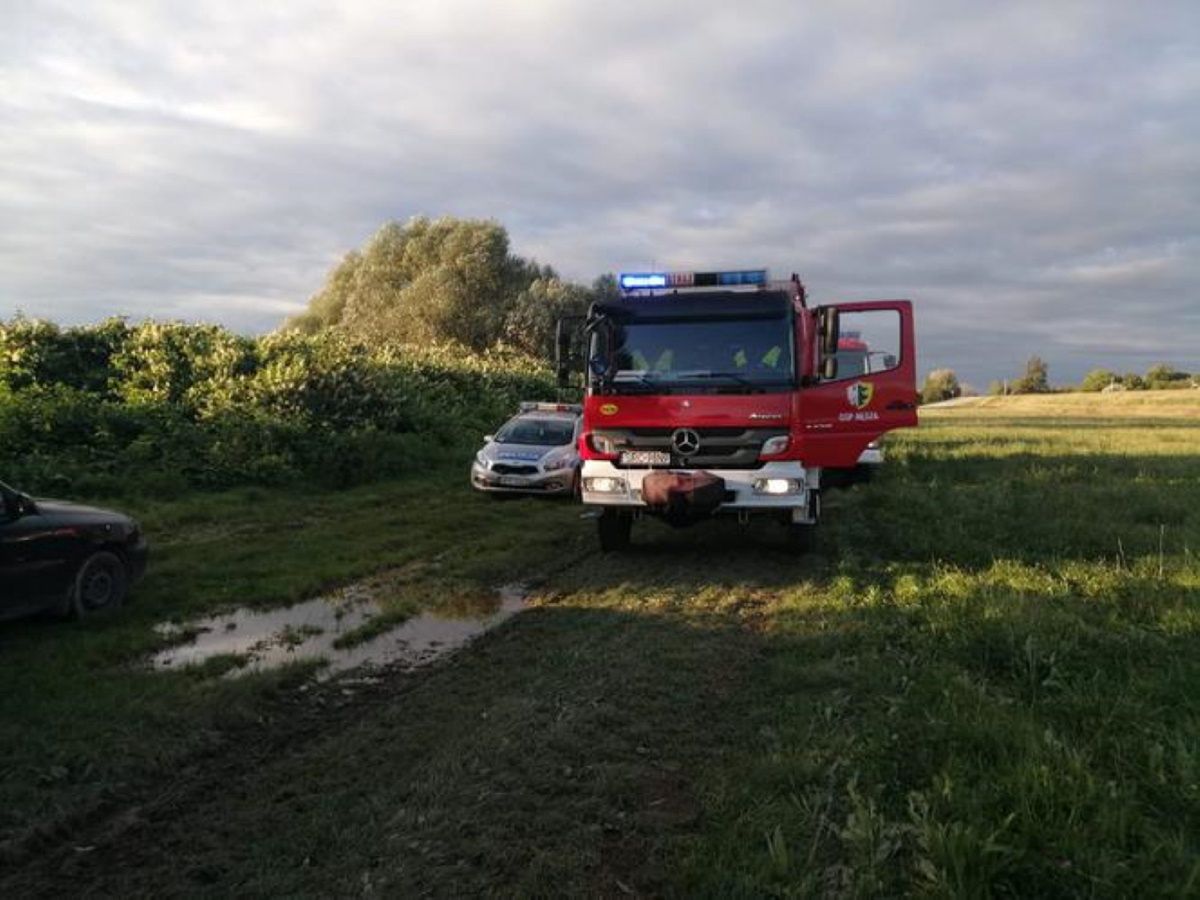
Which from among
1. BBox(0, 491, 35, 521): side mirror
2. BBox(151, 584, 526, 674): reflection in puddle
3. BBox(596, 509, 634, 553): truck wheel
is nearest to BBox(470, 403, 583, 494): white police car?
BBox(596, 509, 634, 553): truck wheel

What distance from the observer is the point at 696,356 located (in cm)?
992

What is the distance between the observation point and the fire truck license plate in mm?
9750

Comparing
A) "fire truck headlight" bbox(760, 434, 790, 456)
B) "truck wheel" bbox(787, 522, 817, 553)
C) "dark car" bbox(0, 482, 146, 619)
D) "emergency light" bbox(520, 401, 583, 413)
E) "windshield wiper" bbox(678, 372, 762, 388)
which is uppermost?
"windshield wiper" bbox(678, 372, 762, 388)

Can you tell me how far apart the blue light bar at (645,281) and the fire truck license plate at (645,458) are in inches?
78.3

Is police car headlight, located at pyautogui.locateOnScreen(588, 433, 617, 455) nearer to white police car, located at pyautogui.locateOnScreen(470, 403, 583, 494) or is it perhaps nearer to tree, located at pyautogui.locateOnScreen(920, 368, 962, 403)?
white police car, located at pyautogui.locateOnScreen(470, 403, 583, 494)

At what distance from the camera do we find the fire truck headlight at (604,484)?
9.95 m

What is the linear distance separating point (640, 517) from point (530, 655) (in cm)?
694

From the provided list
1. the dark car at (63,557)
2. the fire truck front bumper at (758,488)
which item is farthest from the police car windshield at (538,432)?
the dark car at (63,557)

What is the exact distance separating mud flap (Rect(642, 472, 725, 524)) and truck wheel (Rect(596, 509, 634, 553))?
1169 mm

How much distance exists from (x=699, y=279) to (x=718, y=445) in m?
2.02

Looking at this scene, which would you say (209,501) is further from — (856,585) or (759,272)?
(856,585)

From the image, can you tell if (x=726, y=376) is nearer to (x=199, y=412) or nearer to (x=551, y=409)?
(x=551, y=409)

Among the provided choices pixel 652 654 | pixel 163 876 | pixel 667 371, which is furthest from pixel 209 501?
pixel 163 876

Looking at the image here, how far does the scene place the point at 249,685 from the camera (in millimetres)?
5801
